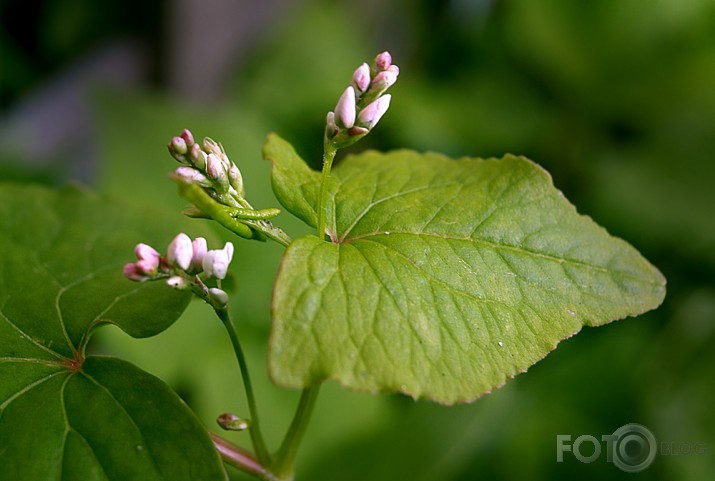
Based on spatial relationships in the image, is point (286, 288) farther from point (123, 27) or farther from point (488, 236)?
point (123, 27)

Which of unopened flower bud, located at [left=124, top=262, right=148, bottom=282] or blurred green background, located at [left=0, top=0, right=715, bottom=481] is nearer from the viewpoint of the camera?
unopened flower bud, located at [left=124, top=262, right=148, bottom=282]

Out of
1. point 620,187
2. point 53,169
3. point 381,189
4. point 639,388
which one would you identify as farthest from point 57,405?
point 620,187

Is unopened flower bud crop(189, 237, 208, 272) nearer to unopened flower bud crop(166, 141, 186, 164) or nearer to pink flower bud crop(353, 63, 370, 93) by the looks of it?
unopened flower bud crop(166, 141, 186, 164)

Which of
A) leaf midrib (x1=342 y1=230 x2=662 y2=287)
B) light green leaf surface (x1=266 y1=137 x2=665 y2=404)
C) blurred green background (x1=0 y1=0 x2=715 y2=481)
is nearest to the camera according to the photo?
light green leaf surface (x1=266 y1=137 x2=665 y2=404)

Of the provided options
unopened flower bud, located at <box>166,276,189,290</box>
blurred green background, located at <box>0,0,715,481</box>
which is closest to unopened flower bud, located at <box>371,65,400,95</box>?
unopened flower bud, located at <box>166,276,189,290</box>

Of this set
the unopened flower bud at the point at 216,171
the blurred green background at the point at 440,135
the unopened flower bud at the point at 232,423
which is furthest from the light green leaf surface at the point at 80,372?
the blurred green background at the point at 440,135

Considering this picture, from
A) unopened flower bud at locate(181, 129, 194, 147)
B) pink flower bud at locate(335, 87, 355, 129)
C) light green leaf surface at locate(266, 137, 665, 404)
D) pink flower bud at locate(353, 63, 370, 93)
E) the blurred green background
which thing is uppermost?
pink flower bud at locate(353, 63, 370, 93)
